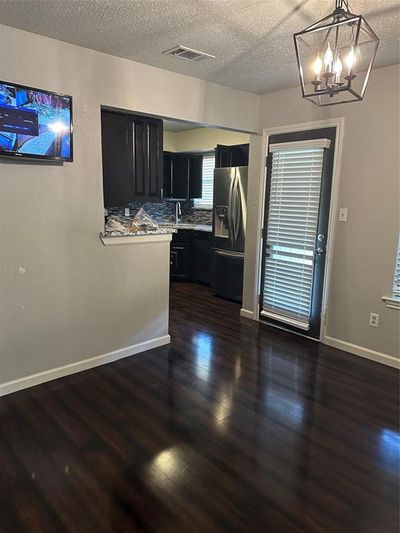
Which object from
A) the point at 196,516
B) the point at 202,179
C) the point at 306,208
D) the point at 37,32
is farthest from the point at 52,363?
the point at 202,179

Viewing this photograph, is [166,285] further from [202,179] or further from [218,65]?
[202,179]

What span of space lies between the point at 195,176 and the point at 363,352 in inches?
161

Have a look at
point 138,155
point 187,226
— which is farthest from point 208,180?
point 138,155

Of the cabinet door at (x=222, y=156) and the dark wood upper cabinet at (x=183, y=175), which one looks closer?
the cabinet door at (x=222, y=156)

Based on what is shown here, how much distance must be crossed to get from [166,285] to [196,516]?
84.3 inches

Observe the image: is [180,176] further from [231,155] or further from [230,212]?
[230,212]

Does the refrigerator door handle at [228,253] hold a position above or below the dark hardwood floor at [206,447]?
above

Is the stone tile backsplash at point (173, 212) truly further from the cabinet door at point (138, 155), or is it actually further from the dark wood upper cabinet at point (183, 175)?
the cabinet door at point (138, 155)

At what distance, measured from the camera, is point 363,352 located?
347cm

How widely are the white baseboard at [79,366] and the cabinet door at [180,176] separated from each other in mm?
3335

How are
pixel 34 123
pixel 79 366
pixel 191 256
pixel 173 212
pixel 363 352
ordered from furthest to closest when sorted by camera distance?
1. pixel 173 212
2. pixel 191 256
3. pixel 363 352
4. pixel 79 366
5. pixel 34 123

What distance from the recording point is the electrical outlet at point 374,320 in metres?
3.36

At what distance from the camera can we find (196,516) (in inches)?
67.0

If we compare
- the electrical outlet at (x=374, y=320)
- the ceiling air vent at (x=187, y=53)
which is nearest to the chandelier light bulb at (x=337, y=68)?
the ceiling air vent at (x=187, y=53)
